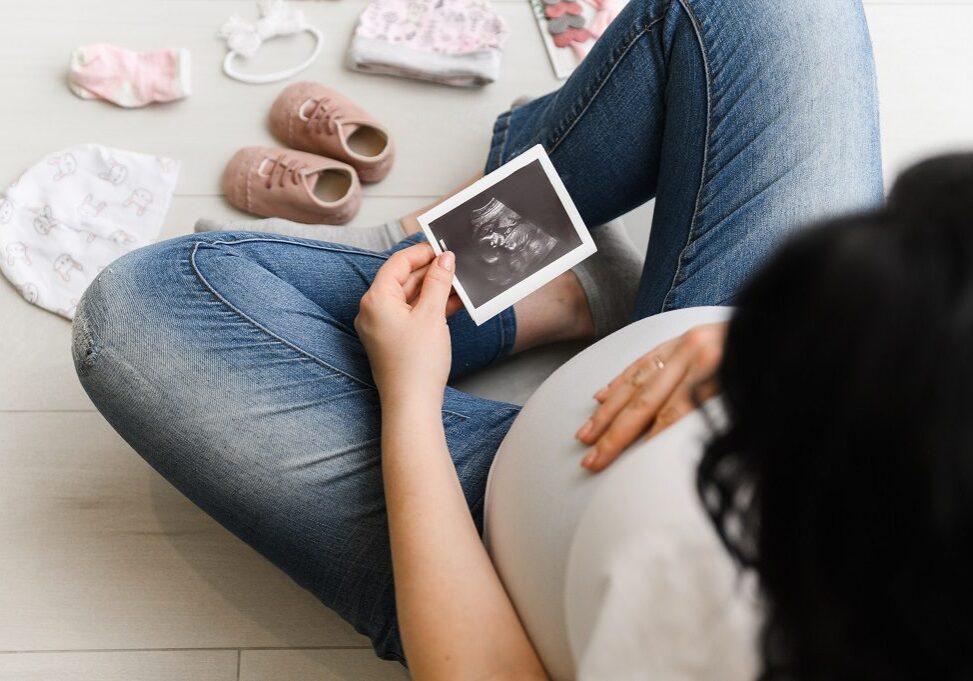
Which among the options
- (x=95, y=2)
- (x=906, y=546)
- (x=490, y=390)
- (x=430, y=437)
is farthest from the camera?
(x=95, y=2)

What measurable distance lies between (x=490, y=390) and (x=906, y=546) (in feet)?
2.57

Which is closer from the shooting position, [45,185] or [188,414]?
[188,414]

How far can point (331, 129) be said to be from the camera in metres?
1.32

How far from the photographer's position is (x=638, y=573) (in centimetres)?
55

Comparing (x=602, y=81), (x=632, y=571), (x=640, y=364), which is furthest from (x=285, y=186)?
(x=632, y=571)

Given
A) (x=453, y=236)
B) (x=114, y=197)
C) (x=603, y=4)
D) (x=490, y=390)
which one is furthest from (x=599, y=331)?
(x=114, y=197)

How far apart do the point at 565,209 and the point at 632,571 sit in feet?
1.81

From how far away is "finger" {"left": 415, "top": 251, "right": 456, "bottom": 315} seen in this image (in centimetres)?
87

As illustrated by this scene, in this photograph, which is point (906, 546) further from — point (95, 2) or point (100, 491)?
point (95, 2)

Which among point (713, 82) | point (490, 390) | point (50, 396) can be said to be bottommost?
point (490, 390)

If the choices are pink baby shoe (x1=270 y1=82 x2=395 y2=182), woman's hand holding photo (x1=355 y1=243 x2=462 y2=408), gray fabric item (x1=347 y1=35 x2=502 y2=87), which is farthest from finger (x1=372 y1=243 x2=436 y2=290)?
gray fabric item (x1=347 y1=35 x2=502 y2=87)

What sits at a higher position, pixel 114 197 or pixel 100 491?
pixel 114 197

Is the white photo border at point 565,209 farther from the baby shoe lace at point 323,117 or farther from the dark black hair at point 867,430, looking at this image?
the dark black hair at point 867,430

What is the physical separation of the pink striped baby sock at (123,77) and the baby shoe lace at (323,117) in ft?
0.73
